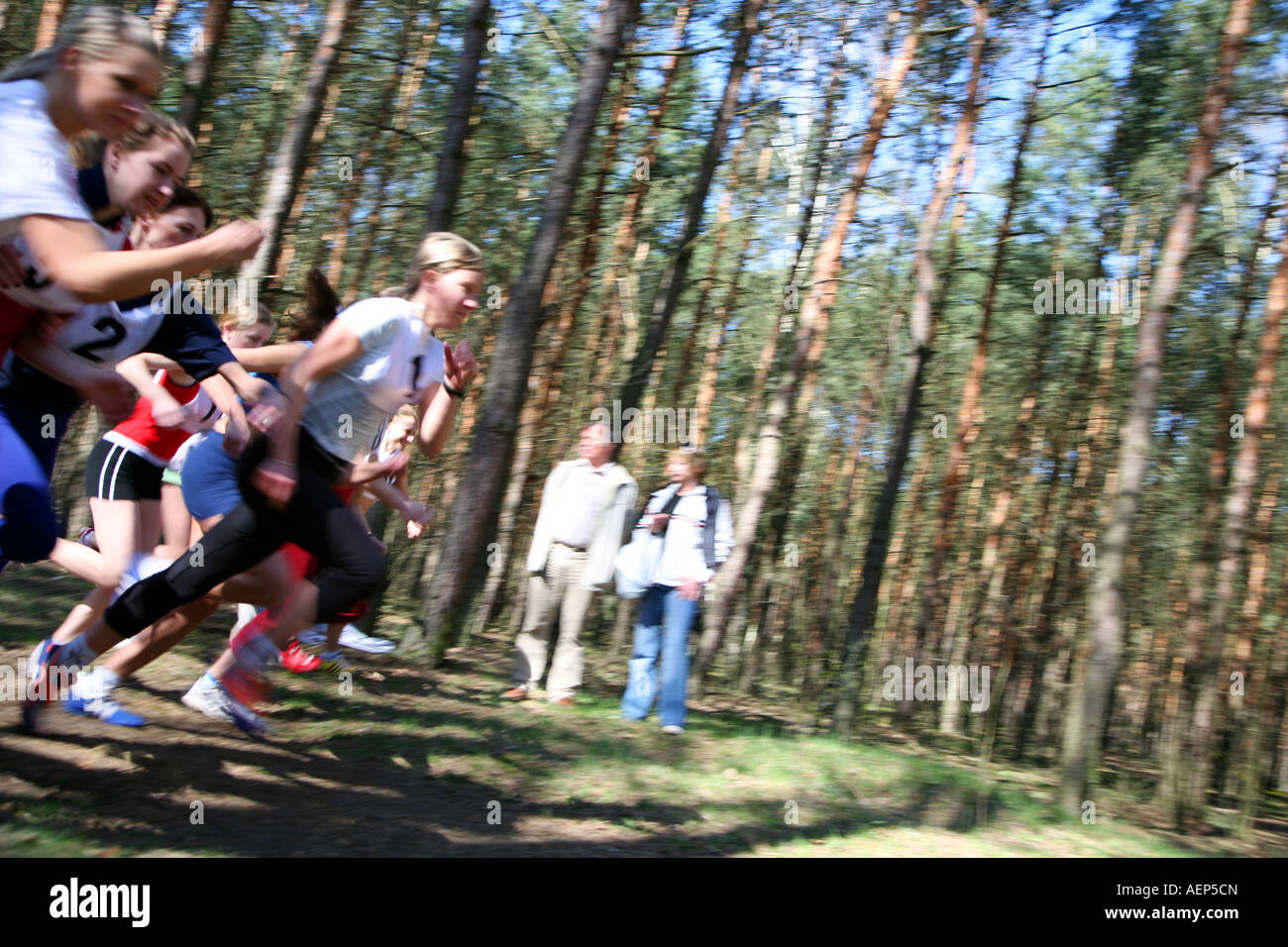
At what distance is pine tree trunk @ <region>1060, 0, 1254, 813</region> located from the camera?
6.83 metres

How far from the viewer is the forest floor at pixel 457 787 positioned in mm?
3510

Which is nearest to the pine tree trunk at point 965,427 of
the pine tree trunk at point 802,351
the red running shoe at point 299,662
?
the pine tree trunk at point 802,351

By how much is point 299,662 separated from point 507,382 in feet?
7.90

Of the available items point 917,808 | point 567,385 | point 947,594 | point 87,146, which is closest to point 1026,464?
point 947,594

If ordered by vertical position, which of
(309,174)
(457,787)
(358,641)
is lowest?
(457,787)

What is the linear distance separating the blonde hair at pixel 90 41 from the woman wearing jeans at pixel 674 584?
208 inches

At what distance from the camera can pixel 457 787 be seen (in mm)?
4605

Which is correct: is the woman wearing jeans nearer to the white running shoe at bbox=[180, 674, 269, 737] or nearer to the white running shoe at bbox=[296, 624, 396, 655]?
the white running shoe at bbox=[296, 624, 396, 655]

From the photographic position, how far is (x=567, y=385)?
1608cm

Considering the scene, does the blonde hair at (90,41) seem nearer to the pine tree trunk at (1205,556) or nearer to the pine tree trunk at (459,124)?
the pine tree trunk at (459,124)

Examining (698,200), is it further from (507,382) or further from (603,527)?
(603,527)

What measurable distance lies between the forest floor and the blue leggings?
0.87 metres

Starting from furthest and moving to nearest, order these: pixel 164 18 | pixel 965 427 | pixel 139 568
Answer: pixel 965 427, pixel 164 18, pixel 139 568

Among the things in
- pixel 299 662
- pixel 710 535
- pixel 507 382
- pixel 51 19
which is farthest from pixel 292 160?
pixel 710 535
